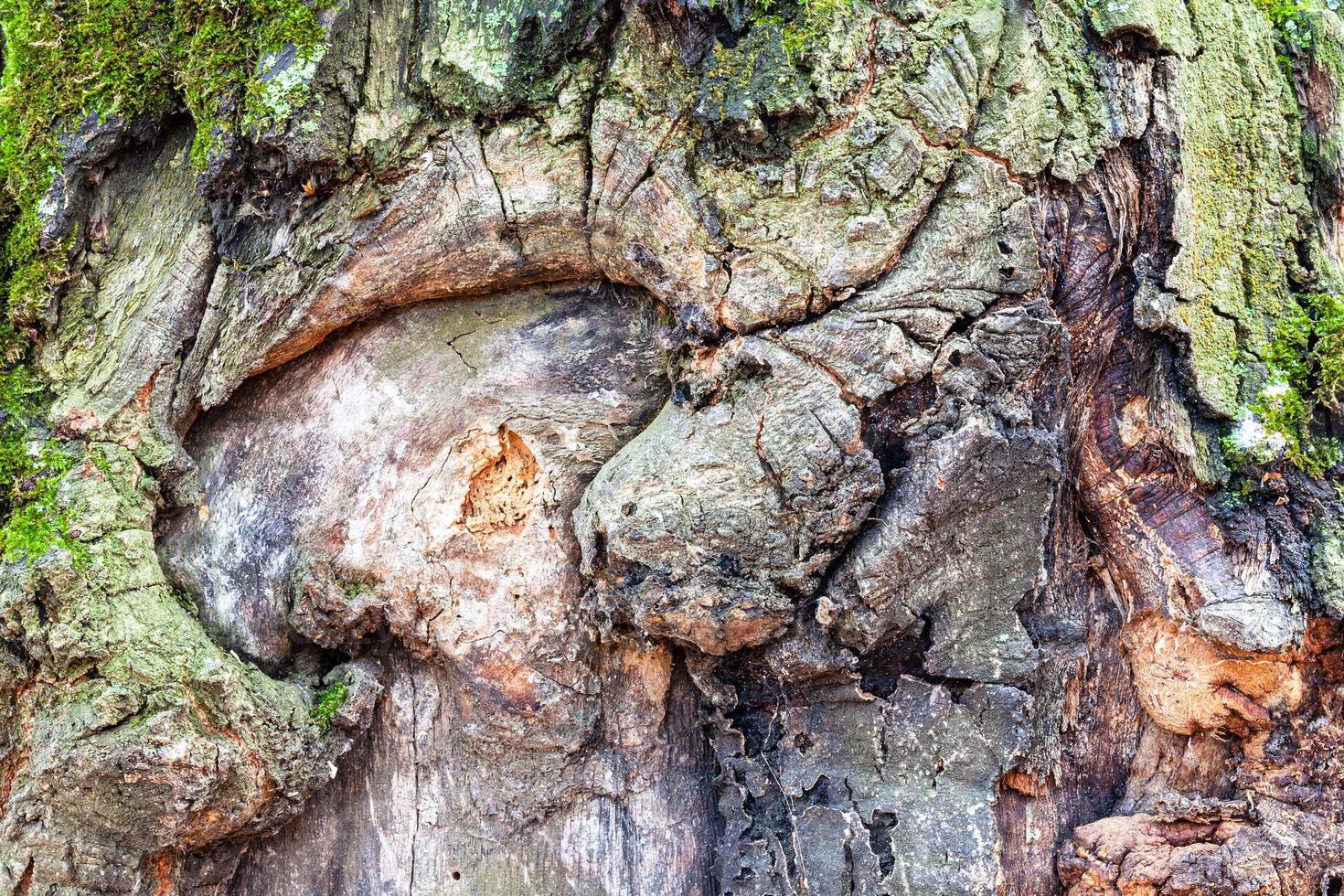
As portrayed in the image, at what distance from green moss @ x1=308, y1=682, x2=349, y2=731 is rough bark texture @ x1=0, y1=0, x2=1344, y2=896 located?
0.04 ft

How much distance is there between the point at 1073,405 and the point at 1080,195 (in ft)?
1.82

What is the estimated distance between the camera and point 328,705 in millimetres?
2861

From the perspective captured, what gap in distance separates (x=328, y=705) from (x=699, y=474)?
1.28 meters

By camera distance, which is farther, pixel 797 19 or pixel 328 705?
pixel 328 705

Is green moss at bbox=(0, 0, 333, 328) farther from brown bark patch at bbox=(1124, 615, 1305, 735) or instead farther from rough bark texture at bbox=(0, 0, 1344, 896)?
brown bark patch at bbox=(1124, 615, 1305, 735)

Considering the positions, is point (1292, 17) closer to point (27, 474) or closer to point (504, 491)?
point (504, 491)

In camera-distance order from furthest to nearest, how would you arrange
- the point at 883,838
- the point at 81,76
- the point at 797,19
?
the point at 81,76, the point at 883,838, the point at 797,19

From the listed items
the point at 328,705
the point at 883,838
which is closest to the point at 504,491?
the point at 328,705

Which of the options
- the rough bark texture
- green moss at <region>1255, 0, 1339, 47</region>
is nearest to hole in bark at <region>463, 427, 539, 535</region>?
the rough bark texture

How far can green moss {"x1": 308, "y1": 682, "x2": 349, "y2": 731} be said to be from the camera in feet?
9.31

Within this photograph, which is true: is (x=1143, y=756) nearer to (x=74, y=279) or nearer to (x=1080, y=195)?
(x=1080, y=195)

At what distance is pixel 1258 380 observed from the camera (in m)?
2.61

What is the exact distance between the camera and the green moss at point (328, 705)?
284cm

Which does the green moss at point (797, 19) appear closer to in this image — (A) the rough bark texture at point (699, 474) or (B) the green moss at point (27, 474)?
(A) the rough bark texture at point (699, 474)
